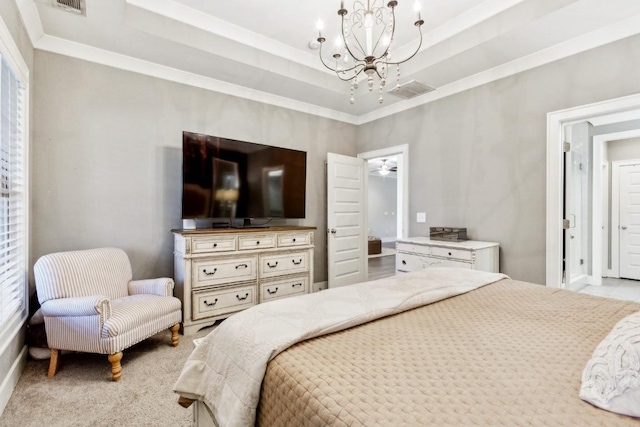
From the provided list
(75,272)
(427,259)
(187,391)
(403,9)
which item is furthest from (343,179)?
(187,391)

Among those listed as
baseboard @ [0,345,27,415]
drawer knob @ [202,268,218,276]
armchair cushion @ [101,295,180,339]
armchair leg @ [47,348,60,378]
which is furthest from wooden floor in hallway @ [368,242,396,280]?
baseboard @ [0,345,27,415]

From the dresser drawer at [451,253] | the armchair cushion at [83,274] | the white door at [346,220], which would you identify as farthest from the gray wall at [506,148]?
the armchair cushion at [83,274]

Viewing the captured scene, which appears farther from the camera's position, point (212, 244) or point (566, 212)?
point (212, 244)

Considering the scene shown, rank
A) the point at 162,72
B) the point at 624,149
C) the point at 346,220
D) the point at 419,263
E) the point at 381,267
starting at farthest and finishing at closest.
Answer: the point at 381,267, the point at 624,149, the point at 346,220, the point at 419,263, the point at 162,72

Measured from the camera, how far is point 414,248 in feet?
11.1

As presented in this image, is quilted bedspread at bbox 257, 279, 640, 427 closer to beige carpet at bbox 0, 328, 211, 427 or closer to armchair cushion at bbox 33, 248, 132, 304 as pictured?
beige carpet at bbox 0, 328, 211, 427

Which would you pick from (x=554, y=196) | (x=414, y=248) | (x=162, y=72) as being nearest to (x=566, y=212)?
(x=554, y=196)

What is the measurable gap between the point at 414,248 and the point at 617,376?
2.64 m

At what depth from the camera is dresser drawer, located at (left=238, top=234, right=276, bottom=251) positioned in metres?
3.18

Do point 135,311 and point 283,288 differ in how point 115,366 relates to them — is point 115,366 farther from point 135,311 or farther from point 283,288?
point 283,288

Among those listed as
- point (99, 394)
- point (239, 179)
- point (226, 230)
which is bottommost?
point (99, 394)

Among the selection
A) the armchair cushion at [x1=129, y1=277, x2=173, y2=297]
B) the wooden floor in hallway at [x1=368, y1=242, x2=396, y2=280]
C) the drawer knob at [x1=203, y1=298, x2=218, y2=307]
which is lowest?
the wooden floor in hallway at [x1=368, y1=242, x2=396, y2=280]

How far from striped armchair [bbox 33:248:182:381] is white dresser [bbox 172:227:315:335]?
260 millimetres

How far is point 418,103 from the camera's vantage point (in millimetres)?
3936
